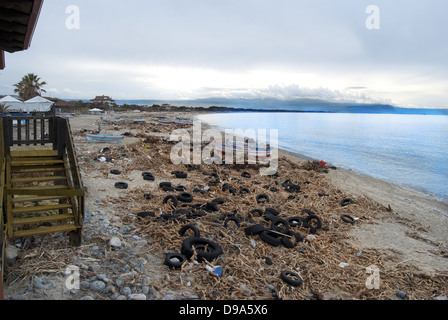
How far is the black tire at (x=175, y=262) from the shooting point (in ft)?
17.2

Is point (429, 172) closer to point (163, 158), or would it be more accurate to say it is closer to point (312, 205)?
point (312, 205)

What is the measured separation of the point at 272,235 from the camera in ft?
22.9

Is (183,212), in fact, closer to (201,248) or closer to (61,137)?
(201,248)

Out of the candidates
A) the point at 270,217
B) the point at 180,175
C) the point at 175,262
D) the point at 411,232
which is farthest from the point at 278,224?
the point at 180,175

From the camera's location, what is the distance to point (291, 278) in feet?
17.2

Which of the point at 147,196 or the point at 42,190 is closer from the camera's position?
the point at 42,190

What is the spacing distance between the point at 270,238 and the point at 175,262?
7.89ft

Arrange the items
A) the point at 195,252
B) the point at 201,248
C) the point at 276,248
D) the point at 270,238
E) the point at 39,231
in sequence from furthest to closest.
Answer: the point at 270,238 → the point at 276,248 → the point at 201,248 → the point at 195,252 → the point at 39,231

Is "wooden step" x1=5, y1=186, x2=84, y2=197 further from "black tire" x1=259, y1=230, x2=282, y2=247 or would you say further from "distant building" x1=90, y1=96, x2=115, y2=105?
"distant building" x1=90, y1=96, x2=115, y2=105

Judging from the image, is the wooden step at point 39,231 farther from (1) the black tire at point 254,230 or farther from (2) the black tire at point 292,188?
(2) the black tire at point 292,188

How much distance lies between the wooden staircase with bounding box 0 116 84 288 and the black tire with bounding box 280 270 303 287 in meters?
3.75

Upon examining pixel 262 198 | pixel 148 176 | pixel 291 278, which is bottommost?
pixel 291 278

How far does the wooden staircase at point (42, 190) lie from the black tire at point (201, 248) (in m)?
1.99
